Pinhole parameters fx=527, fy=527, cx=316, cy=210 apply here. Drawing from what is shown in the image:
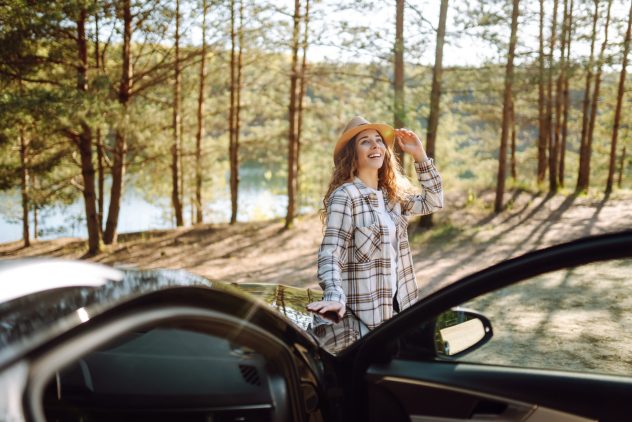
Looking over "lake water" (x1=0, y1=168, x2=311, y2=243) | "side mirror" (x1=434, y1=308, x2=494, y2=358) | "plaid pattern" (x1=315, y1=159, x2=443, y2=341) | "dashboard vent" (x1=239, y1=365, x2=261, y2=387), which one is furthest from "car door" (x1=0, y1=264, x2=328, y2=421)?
"lake water" (x1=0, y1=168, x2=311, y2=243)

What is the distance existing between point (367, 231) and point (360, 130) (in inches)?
27.5

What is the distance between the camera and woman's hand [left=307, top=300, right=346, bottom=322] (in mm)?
2371

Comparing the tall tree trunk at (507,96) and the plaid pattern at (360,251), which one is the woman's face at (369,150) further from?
the tall tree trunk at (507,96)

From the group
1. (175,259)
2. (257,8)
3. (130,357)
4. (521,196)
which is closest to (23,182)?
(175,259)

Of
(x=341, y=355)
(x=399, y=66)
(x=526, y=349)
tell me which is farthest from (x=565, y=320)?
(x=399, y=66)

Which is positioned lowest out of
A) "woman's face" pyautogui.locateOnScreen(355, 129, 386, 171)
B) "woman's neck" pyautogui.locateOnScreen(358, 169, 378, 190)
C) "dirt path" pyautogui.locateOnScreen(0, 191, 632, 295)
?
"dirt path" pyautogui.locateOnScreen(0, 191, 632, 295)

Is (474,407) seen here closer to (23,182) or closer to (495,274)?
(495,274)

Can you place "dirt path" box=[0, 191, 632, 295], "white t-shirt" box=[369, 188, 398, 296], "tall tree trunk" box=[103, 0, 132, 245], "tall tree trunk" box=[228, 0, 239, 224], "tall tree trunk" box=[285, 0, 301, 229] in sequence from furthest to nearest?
"tall tree trunk" box=[228, 0, 239, 224]
"tall tree trunk" box=[285, 0, 301, 229]
"tall tree trunk" box=[103, 0, 132, 245]
"dirt path" box=[0, 191, 632, 295]
"white t-shirt" box=[369, 188, 398, 296]

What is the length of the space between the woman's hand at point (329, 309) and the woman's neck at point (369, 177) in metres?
0.91

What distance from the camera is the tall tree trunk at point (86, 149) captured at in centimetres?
1333

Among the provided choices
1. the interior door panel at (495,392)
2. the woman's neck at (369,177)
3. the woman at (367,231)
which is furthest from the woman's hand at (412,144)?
the interior door panel at (495,392)

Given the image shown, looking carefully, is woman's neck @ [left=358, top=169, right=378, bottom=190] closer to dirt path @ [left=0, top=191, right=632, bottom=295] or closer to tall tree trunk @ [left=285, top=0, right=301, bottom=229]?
dirt path @ [left=0, top=191, right=632, bottom=295]

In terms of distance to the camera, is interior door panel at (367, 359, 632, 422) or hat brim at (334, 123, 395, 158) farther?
hat brim at (334, 123, 395, 158)

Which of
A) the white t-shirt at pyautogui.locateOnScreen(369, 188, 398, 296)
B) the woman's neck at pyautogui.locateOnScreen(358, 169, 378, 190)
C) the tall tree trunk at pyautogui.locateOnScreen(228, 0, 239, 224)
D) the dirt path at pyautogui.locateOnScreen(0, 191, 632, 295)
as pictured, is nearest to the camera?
the white t-shirt at pyautogui.locateOnScreen(369, 188, 398, 296)
